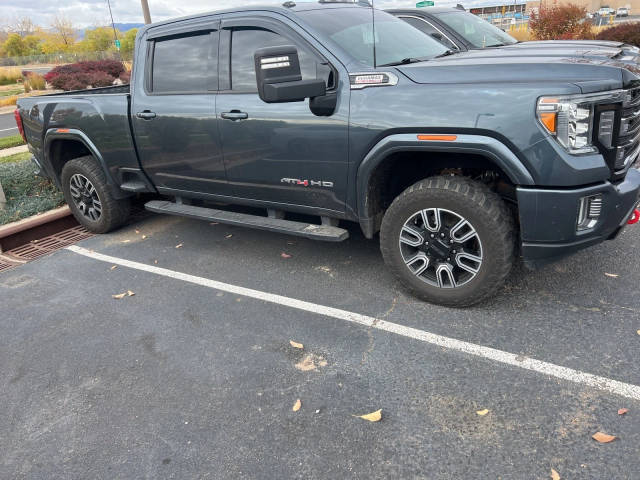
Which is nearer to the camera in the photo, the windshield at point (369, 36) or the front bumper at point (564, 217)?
the front bumper at point (564, 217)

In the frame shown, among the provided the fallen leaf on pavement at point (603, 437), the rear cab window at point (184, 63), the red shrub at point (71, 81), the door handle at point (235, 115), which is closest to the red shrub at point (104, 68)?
the red shrub at point (71, 81)

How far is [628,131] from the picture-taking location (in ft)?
9.98

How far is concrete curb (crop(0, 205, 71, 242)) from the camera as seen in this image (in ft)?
17.7

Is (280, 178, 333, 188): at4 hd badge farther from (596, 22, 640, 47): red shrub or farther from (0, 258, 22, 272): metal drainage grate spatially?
(596, 22, 640, 47): red shrub

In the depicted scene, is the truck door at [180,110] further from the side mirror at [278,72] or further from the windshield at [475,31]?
the windshield at [475,31]

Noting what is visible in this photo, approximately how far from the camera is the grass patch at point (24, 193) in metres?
5.79

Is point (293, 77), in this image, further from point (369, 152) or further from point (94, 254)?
point (94, 254)

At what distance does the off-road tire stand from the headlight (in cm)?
428

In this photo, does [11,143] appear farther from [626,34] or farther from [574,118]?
[626,34]

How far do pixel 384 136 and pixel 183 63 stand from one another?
2122 millimetres

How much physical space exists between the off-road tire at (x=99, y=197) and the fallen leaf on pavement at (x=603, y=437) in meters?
4.77

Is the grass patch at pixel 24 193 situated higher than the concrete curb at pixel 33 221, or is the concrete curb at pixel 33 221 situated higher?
the grass patch at pixel 24 193

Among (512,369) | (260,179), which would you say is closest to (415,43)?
(260,179)

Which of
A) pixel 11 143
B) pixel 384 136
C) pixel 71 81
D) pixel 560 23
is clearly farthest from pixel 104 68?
pixel 384 136
